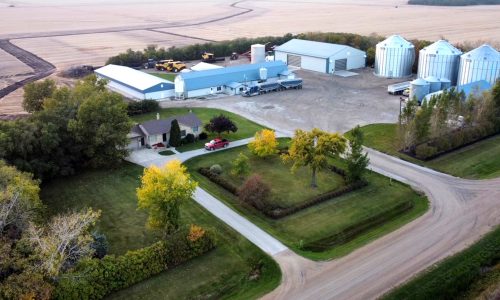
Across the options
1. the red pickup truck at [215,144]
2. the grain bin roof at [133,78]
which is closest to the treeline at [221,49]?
A: the grain bin roof at [133,78]

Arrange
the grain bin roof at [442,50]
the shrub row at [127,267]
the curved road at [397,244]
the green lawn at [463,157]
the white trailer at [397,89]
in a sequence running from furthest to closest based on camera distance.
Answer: the grain bin roof at [442,50], the white trailer at [397,89], the green lawn at [463,157], the curved road at [397,244], the shrub row at [127,267]

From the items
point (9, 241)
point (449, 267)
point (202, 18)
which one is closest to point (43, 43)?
point (202, 18)

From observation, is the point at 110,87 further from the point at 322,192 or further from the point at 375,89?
the point at 322,192

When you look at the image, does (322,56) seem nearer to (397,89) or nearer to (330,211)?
(397,89)

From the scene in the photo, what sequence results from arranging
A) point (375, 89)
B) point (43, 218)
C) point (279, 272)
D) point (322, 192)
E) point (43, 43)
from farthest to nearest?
1. point (43, 43)
2. point (375, 89)
3. point (322, 192)
4. point (43, 218)
5. point (279, 272)

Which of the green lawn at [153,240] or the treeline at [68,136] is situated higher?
the treeline at [68,136]

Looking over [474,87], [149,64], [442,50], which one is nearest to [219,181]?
[474,87]

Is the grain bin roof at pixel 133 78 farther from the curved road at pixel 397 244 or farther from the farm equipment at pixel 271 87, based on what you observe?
the curved road at pixel 397 244

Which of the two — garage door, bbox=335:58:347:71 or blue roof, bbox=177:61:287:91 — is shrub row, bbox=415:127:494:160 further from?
garage door, bbox=335:58:347:71
